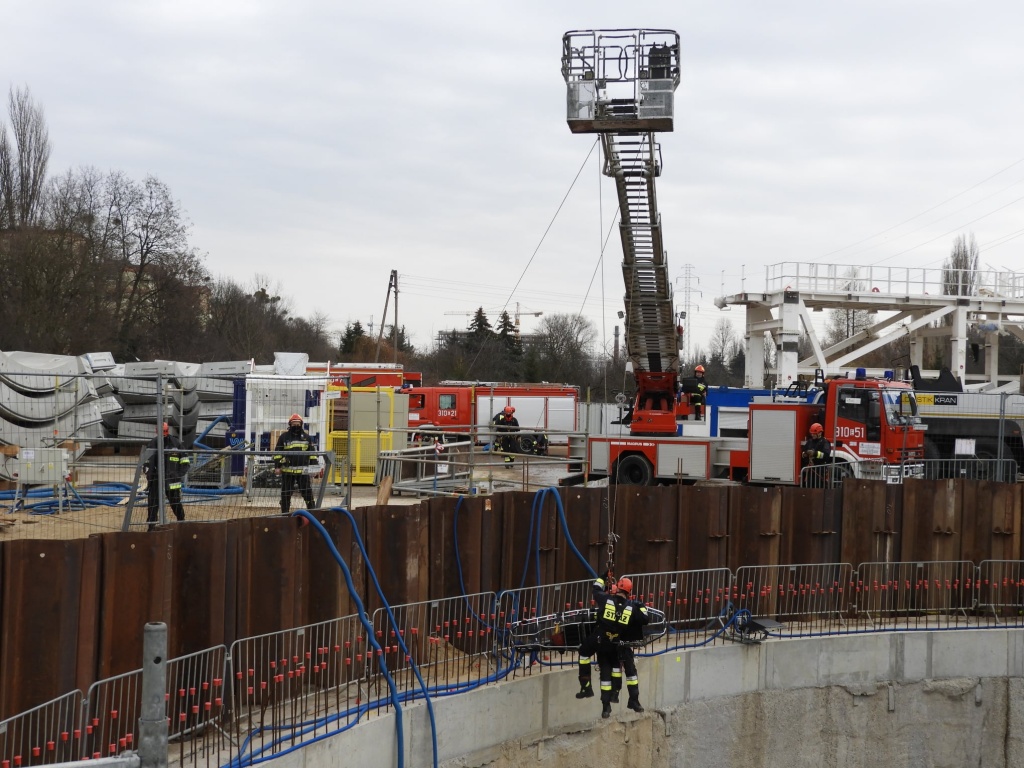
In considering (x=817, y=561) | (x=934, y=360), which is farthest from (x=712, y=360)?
(x=817, y=561)

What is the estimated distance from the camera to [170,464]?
11.9 m

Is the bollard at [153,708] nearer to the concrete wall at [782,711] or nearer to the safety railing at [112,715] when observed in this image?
the safety railing at [112,715]

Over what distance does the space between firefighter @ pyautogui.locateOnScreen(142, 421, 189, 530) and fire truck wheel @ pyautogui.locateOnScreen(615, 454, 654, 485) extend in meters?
10.4

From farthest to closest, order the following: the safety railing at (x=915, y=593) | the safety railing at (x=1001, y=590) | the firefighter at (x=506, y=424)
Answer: the firefighter at (x=506, y=424), the safety railing at (x=1001, y=590), the safety railing at (x=915, y=593)

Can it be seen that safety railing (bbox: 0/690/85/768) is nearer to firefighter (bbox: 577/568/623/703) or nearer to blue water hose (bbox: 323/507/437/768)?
blue water hose (bbox: 323/507/437/768)

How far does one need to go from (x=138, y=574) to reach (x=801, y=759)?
28.0 feet

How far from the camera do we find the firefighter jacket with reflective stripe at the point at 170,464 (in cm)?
1106

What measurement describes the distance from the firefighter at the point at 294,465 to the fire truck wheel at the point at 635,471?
28.4 feet

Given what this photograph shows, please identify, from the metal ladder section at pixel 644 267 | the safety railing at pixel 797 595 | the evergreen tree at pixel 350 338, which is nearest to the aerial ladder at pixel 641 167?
the metal ladder section at pixel 644 267

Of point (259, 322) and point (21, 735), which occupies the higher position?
point (259, 322)

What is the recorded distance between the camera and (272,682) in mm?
8461

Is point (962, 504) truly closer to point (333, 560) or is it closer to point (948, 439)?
point (333, 560)

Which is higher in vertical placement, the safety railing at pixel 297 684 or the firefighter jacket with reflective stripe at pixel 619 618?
the firefighter jacket with reflective stripe at pixel 619 618

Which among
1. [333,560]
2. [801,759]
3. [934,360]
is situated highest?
[934,360]
